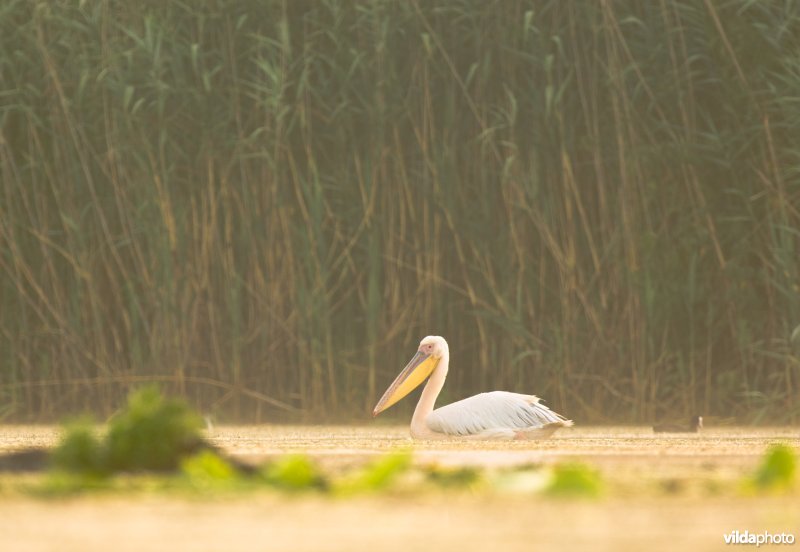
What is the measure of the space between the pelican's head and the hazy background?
0.46 metres

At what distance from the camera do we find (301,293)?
12445 millimetres

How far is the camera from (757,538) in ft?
18.5

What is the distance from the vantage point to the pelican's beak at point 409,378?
464 inches

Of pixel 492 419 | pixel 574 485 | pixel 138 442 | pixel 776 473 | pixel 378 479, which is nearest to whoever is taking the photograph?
pixel 574 485

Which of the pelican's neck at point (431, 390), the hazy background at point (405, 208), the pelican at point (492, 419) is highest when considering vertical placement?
the hazy background at point (405, 208)

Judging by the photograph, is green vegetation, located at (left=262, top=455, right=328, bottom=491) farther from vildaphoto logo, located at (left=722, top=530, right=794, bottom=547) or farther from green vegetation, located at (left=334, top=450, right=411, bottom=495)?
vildaphoto logo, located at (left=722, top=530, right=794, bottom=547)

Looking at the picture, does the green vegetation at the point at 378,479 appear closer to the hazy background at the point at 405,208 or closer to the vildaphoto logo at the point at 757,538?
the vildaphoto logo at the point at 757,538

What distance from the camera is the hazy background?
12344 mm

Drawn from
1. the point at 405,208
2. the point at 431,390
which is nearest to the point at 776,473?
the point at 431,390

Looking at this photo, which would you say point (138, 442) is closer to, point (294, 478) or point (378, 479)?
point (294, 478)

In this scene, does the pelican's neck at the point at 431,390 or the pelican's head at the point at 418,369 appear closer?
the pelican's neck at the point at 431,390

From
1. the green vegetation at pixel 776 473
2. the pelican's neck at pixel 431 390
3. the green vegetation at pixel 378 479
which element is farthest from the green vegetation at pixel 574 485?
the pelican's neck at pixel 431 390

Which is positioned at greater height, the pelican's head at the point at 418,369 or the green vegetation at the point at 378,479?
the pelican's head at the point at 418,369

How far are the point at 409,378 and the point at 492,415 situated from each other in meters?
1.01
